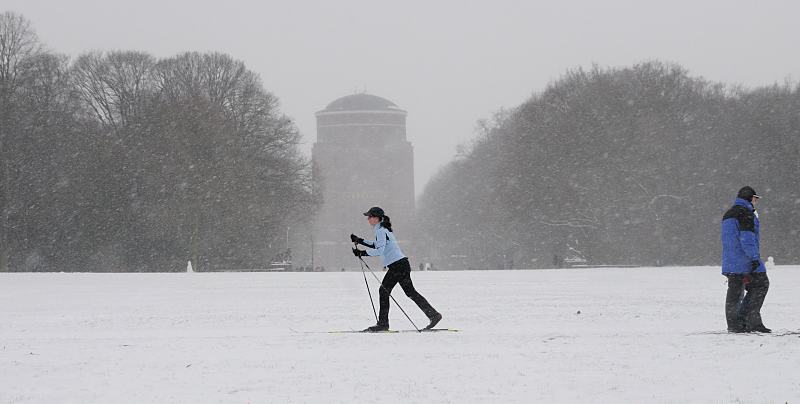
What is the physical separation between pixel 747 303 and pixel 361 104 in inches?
5699

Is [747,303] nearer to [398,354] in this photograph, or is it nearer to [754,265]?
[754,265]

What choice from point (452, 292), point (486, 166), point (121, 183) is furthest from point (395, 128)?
point (452, 292)

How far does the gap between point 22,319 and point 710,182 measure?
143 ft

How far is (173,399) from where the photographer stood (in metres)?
8.18

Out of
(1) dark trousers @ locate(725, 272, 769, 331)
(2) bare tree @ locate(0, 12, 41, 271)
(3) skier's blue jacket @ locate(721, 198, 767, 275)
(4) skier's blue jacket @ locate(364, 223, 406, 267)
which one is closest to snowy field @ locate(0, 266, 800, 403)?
(1) dark trousers @ locate(725, 272, 769, 331)

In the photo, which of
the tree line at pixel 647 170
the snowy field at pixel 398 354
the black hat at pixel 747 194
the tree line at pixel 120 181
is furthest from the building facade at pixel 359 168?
the black hat at pixel 747 194

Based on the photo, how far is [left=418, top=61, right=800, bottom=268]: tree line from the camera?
53.7 metres

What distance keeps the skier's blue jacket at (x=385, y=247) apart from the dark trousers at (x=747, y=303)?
3.55 metres

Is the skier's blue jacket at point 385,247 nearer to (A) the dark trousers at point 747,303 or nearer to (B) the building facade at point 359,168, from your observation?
(A) the dark trousers at point 747,303

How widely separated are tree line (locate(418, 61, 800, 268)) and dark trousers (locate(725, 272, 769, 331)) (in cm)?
4132

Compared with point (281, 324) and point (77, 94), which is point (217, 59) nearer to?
point (77, 94)

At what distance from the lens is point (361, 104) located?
156m

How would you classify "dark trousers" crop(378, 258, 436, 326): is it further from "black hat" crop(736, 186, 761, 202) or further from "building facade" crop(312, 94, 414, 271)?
"building facade" crop(312, 94, 414, 271)

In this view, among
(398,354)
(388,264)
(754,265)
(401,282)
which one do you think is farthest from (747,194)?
(398,354)
